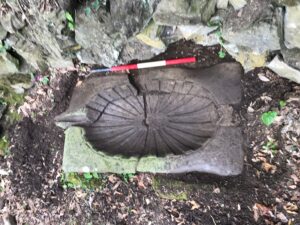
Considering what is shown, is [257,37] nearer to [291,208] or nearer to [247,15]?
[247,15]

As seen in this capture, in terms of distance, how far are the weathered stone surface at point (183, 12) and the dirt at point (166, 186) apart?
555mm

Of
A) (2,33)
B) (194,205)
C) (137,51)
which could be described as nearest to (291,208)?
(194,205)

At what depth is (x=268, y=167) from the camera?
3152 millimetres

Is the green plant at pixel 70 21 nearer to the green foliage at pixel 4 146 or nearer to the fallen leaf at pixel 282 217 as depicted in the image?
the green foliage at pixel 4 146

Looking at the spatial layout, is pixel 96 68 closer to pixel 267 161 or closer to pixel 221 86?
pixel 221 86

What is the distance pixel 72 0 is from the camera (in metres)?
3.37

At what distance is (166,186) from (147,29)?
124 cm

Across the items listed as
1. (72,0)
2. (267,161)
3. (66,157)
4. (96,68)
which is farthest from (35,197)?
(267,161)

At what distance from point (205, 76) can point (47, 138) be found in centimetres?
148

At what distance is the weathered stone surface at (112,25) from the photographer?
129 inches

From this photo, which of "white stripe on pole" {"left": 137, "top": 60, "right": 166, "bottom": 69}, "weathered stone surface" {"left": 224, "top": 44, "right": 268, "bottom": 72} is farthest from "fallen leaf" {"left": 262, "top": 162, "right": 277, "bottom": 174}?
"white stripe on pole" {"left": 137, "top": 60, "right": 166, "bottom": 69}

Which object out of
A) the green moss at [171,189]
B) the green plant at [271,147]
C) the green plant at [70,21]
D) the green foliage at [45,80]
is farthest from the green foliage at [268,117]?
the green foliage at [45,80]

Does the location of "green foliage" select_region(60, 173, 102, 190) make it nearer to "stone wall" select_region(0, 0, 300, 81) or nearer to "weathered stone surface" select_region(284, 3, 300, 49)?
"stone wall" select_region(0, 0, 300, 81)

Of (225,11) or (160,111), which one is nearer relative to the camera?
(225,11)
